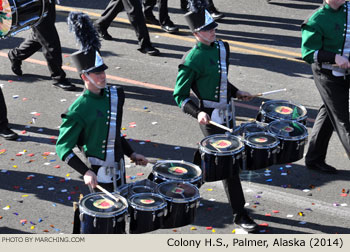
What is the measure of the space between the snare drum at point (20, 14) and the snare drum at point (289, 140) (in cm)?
307

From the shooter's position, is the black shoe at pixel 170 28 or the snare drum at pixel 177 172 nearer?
the snare drum at pixel 177 172

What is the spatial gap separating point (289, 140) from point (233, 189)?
71 cm

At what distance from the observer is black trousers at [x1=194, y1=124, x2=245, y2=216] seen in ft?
23.6

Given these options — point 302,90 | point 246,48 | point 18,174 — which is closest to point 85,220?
point 18,174

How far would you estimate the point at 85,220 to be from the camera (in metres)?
5.73

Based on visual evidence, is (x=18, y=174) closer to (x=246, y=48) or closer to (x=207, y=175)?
(x=207, y=175)

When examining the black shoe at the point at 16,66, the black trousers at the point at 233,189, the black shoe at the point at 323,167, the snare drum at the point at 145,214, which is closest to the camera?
the snare drum at the point at 145,214

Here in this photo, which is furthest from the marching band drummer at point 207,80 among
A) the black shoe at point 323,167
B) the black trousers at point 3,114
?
the black trousers at point 3,114

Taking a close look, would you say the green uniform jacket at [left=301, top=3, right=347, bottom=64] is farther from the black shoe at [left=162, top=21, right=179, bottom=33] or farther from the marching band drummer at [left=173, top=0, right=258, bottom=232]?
the black shoe at [left=162, top=21, right=179, bottom=33]

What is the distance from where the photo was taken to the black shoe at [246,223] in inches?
286

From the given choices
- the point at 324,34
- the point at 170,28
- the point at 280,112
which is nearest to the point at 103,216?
the point at 280,112

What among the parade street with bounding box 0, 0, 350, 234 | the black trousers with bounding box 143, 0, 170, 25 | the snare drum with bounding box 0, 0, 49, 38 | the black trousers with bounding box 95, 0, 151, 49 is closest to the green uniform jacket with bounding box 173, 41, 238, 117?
the parade street with bounding box 0, 0, 350, 234

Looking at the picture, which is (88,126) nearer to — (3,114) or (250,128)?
(250,128)

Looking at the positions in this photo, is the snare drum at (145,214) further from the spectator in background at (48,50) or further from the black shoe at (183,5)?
the black shoe at (183,5)
